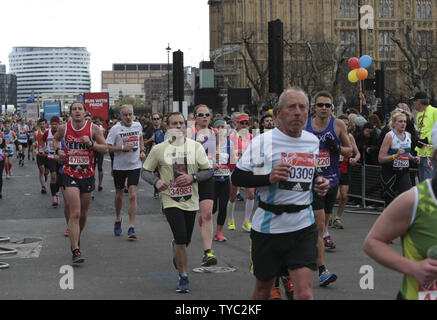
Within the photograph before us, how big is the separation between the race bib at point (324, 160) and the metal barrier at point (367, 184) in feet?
19.4

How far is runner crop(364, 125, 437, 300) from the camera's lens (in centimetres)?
288

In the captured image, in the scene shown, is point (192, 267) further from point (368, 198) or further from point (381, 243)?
point (368, 198)

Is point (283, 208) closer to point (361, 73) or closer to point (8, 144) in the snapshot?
point (361, 73)

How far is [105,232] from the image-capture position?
35.7 feet

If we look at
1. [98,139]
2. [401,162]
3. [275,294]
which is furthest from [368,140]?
[275,294]

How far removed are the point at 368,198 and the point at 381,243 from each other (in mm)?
10577

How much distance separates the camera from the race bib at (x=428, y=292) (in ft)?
9.71

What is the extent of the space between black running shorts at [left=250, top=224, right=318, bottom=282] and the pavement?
187 centimetres

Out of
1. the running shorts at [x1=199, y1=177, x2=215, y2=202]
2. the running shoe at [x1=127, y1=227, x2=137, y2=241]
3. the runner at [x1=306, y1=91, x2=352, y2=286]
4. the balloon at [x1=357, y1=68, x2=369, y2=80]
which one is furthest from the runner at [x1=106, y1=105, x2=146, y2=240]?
the balloon at [x1=357, y1=68, x2=369, y2=80]

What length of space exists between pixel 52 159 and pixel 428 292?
1342 centimetres

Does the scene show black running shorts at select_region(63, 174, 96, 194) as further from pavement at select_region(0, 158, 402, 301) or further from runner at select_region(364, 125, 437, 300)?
runner at select_region(364, 125, 437, 300)
